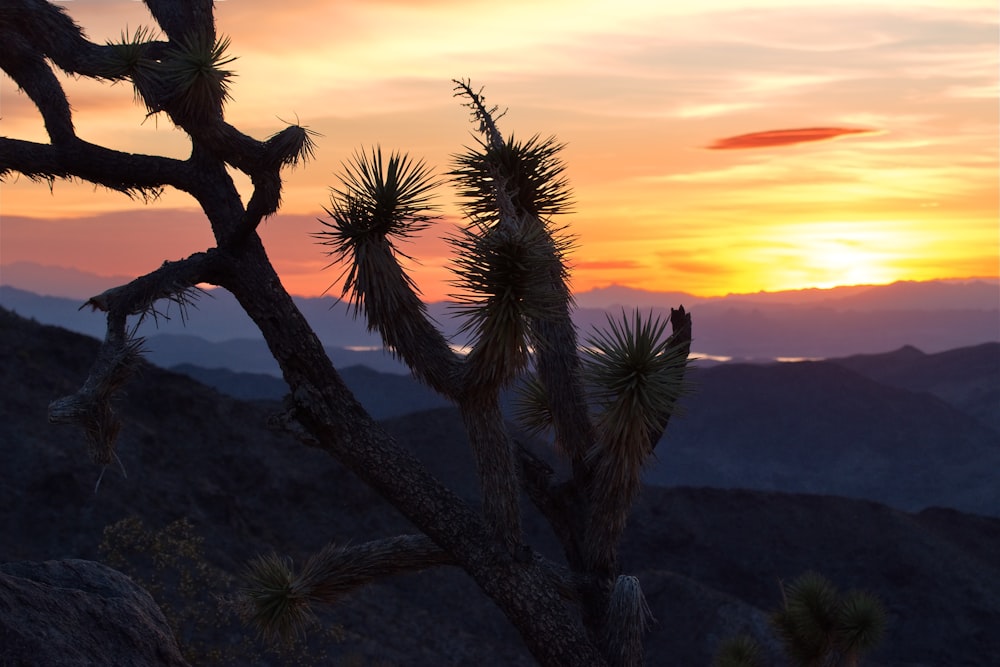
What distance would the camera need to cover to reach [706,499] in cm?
3134

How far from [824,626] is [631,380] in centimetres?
717

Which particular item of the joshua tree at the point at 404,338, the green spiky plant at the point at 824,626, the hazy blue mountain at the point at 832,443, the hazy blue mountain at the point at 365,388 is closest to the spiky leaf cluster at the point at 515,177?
the joshua tree at the point at 404,338

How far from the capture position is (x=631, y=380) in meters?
7.75

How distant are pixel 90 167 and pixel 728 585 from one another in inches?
893

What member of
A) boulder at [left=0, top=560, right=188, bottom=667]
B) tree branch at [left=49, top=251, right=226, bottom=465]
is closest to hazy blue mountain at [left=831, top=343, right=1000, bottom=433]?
boulder at [left=0, top=560, right=188, bottom=667]

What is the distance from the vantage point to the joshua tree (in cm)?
723

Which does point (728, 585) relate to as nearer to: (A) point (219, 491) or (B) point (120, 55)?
(A) point (219, 491)

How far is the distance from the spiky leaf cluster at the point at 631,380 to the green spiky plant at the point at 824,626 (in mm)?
6185

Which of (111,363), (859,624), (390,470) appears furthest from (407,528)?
(111,363)

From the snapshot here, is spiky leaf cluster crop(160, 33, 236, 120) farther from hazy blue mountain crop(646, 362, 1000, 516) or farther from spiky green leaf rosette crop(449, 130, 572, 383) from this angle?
hazy blue mountain crop(646, 362, 1000, 516)

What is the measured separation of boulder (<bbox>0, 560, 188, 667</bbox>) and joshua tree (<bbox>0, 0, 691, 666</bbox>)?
108cm

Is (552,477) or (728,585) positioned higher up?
(552,477)

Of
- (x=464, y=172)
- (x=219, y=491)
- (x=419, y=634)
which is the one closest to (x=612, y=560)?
(x=464, y=172)

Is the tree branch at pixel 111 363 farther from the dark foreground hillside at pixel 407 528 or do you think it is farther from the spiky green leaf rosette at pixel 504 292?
the dark foreground hillside at pixel 407 528
